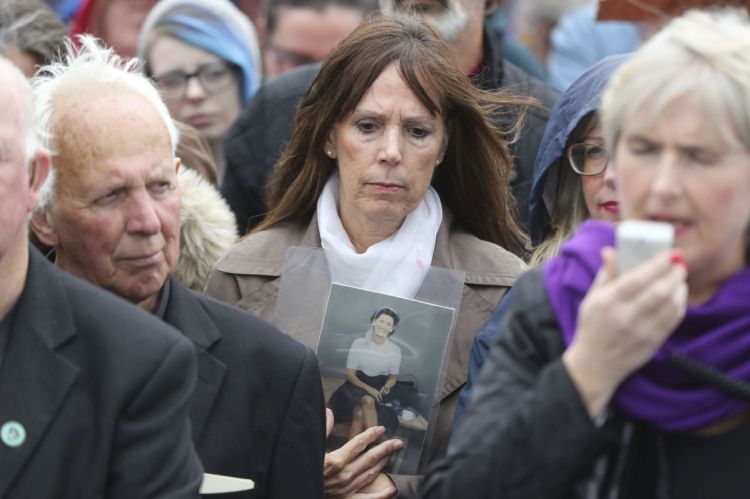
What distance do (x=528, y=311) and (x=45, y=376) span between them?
1.06 metres

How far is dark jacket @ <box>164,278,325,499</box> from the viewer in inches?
148

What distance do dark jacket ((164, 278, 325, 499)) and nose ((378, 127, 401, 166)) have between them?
0.82 m

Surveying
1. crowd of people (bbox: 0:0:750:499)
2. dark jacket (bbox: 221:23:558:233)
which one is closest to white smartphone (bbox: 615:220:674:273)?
crowd of people (bbox: 0:0:750:499)

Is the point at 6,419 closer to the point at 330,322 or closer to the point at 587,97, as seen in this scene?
the point at 330,322

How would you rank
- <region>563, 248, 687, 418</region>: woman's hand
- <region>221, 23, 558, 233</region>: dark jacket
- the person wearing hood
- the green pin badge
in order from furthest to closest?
<region>221, 23, 558, 233</region>: dark jacket → the person wearing hood → the green pin badge → <region>563, 248, 687, 418</region>: woman's hand

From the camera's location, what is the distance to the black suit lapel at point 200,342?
3.71 metres

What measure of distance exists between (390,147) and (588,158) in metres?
0.61

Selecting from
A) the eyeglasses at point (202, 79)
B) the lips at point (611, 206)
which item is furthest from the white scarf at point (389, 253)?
the eyeglasses at point (202, 79)

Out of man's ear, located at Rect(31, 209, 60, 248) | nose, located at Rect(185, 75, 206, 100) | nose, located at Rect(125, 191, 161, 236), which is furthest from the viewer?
nose, located at Rect(185, 75, 206, 100)

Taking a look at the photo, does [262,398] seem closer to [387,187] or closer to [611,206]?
[387,187]

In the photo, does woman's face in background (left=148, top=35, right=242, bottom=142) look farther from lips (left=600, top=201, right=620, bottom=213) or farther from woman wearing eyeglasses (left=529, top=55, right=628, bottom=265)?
lips (left=600, top=201, right=620, bottom=213)

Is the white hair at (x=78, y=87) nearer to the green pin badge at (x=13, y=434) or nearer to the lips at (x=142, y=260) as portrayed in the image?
the lips at (x=142, y=260)

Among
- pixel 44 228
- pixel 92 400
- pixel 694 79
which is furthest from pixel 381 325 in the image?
pixel 694 79

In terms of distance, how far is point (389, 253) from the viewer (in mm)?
4398
